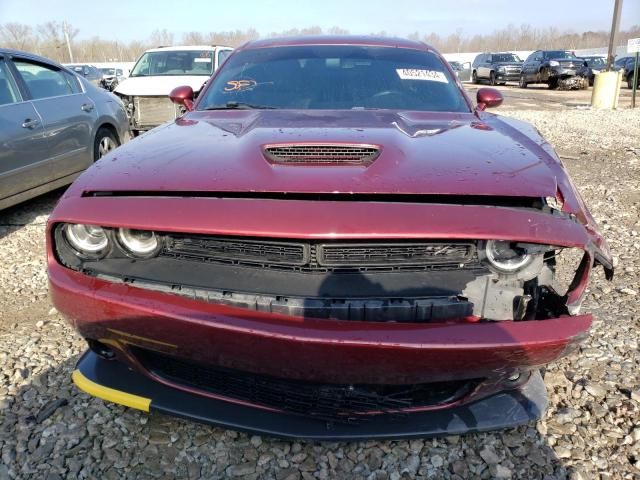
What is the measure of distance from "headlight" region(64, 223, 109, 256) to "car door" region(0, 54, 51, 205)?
275 cm

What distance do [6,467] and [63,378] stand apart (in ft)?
1.73

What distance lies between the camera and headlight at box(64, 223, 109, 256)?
1767 millimetres

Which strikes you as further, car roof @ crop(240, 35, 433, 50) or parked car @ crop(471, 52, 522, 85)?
parked car @ crop(471, 52, 522, 85)

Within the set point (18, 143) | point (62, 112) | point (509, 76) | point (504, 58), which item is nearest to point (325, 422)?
point (18, 143)

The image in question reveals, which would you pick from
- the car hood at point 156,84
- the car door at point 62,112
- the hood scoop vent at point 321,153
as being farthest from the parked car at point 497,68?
the hood scoop vent at point 321,153

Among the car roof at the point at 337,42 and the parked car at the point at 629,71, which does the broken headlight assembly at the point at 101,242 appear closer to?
the car roof at the point at 337,42

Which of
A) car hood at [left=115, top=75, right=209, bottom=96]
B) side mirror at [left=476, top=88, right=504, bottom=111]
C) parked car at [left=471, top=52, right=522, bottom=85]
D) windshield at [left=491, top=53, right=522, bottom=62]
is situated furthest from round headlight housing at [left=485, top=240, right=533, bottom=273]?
windshield at [left=491, top=53, right=522, bottom=62]

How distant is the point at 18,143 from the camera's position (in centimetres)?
412

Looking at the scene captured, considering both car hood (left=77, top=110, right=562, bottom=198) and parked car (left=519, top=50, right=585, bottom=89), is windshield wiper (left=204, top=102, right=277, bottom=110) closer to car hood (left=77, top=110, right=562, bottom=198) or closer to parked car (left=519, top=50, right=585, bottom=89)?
car hood (left=77, top=110, right=562, bottom=198)

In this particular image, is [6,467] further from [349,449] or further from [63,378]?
[349,449]

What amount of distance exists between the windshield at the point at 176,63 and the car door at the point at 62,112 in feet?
13.3

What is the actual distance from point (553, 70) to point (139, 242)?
73.6 feet

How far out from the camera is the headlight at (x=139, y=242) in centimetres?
174

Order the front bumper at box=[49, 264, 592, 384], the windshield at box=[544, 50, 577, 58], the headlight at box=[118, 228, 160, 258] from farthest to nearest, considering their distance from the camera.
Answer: the windshield at box=[544, 50, 577, 58] → the headlight at box=[118, 228, 160, 258] → the front bumper at box=[49, 264, 592, 384]
